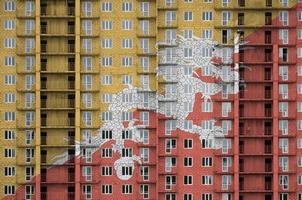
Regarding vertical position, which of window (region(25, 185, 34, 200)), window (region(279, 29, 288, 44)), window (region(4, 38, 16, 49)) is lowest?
window (region(25, 185, 34, 200))

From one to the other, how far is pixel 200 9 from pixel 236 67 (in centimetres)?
797

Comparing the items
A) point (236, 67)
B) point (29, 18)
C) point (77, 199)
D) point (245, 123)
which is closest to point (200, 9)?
point (236, 67)

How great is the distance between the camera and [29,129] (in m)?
80.2

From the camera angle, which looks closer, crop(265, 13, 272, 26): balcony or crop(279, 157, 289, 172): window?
crop(279, 157, 289, 172): window

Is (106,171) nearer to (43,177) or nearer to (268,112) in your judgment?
(43,177)

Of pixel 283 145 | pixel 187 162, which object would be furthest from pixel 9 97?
pixel 283 145

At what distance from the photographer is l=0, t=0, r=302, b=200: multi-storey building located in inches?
3155

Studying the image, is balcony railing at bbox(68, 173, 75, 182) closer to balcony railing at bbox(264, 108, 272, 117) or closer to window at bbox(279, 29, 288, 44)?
balcony railing at bbox(264, 108, 272, 117)

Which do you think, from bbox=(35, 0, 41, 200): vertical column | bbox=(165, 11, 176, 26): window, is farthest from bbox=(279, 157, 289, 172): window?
bbox=(35, 0, 41, 200): vertical column

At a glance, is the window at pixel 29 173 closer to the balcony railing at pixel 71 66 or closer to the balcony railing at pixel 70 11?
the balcony railing at pixel 71 66

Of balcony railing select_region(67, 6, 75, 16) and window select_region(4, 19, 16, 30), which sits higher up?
balcony railing select_region(67, 6, 75, 16)

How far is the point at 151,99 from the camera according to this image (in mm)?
81062

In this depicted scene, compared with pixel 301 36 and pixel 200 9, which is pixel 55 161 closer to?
pixel 200 9

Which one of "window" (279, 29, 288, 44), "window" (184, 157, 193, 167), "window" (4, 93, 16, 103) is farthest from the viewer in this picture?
"window" (279, 29, 288, 44)
